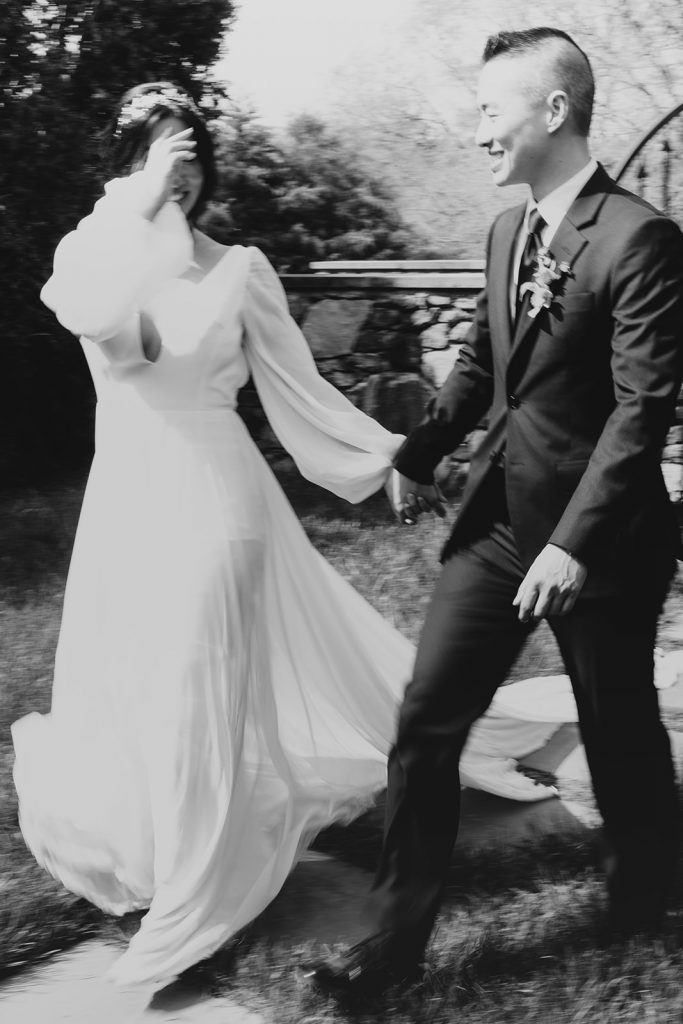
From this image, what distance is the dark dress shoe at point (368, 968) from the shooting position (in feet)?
9.29

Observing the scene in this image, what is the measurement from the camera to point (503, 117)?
8.88 ft

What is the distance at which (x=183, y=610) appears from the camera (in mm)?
3111

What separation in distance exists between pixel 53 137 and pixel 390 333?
8.45ft

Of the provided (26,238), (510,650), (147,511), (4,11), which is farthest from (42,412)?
(510,650)

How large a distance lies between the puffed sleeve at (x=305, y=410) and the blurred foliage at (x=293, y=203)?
6.28 metres

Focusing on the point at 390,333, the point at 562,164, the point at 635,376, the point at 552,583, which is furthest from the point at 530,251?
the point at 390,333

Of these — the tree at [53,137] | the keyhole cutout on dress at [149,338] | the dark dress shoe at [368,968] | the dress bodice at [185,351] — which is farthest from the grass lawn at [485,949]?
the tree at [53,137]

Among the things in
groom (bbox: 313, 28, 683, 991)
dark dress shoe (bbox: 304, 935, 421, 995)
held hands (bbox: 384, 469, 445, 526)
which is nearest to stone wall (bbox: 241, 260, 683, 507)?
held hands (bbox: 384, 469, 445, 526)

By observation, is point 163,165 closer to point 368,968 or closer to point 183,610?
point 183,610

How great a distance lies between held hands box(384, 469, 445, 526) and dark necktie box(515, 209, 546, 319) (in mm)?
662

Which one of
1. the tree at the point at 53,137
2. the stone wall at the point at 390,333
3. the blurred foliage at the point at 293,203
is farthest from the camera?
the blurred foliage at the point at 293,203

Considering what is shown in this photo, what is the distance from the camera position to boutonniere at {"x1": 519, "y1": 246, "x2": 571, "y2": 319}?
267cm

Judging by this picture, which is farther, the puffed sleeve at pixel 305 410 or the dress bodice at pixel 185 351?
the puffed sleeve at pixel 305 410

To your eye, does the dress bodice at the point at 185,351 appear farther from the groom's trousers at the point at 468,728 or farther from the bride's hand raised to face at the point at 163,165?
the groom's trousers at the point at 468,728
